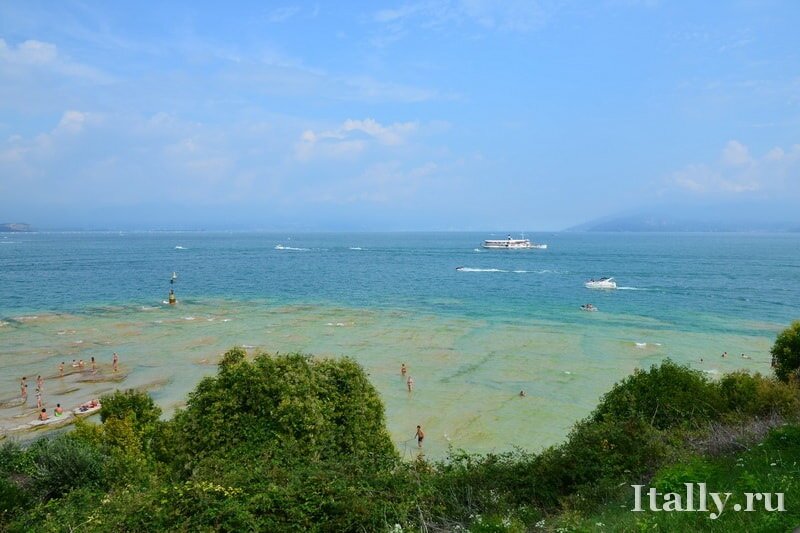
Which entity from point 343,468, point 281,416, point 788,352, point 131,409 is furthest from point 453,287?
point 343,468

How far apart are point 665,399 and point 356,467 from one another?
11.7m

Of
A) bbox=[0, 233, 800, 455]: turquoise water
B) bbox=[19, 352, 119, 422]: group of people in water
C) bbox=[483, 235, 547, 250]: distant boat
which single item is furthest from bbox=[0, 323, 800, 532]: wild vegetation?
bbox=[483, 235, 547, 250]: distant boat

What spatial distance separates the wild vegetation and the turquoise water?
34.3ft

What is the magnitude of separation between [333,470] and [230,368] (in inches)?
211

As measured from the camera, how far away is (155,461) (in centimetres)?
1706

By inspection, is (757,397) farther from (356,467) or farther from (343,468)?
(343,468)

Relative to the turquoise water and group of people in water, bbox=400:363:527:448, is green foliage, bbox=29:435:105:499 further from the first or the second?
the turquoise water

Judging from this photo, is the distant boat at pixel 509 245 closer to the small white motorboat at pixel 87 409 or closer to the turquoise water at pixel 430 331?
the turquoise water at pixel 430 331

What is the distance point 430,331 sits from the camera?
49969 millimetres

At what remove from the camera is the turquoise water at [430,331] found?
31.1 m

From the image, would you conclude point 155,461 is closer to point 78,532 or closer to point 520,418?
point 78,532

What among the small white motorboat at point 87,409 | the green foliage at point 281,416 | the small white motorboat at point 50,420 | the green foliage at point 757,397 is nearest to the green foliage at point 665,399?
the green foliage at point 757,397

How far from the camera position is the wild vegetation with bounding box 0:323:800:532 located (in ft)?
31.4

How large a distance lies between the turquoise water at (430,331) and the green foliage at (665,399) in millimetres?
7667
